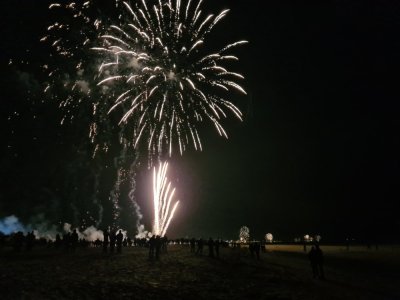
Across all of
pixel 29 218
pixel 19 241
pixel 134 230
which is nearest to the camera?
pixel 19 241

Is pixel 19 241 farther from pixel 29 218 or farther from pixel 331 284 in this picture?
pixel 29 218

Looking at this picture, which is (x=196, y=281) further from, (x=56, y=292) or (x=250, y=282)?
(x=56, y=292)

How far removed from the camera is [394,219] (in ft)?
540

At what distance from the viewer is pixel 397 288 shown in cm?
1748

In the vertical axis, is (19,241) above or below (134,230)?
below

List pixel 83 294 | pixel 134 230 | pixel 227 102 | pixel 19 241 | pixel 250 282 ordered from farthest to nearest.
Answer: pixel 134 230 → pixel 227 102 → pixel 19 241 → pixel 250 282 → pixel 83 294

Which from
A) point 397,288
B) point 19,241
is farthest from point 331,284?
point 19,241

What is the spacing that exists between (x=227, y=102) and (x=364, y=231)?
513 feet

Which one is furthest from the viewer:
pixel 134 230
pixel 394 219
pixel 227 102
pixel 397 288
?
pixel 394 219

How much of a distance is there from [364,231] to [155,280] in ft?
561

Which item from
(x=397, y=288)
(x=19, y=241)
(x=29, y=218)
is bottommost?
(x=397, y=288)

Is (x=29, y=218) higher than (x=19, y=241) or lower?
higher

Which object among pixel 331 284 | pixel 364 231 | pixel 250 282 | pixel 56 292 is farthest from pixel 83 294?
pixel 364 231

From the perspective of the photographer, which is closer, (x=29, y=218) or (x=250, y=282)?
(x=250, y=282)
